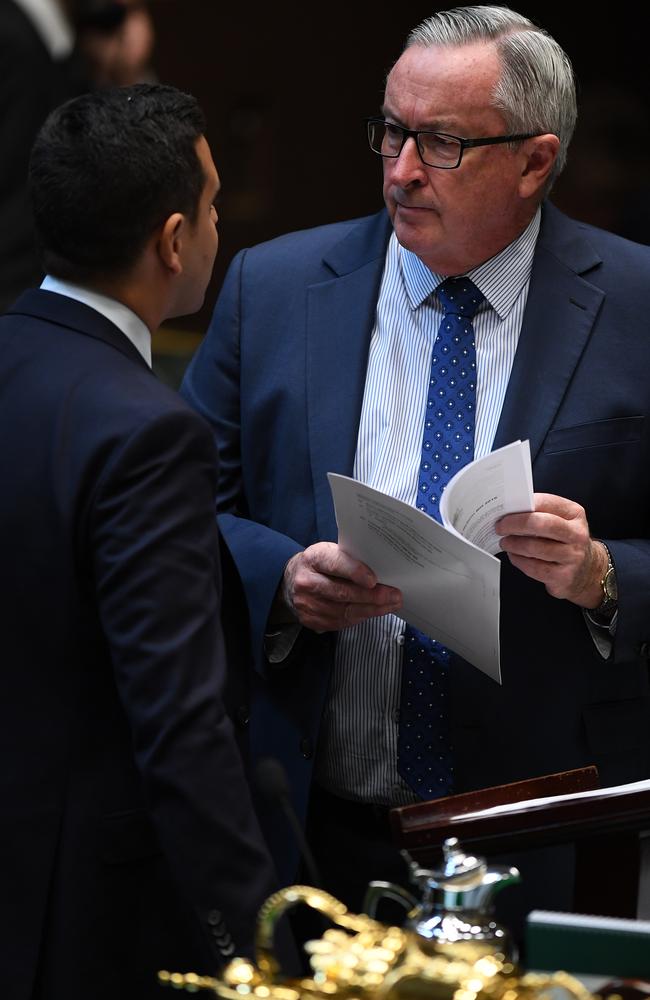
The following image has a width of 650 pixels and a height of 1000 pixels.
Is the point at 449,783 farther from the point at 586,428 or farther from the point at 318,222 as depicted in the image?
the point at 318,222

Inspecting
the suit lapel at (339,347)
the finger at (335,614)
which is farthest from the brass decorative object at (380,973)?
the suit lapel at (339,347)

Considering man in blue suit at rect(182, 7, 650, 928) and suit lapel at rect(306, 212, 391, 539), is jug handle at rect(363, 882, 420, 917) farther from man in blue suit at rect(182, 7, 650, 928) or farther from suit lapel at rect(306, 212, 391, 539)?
suit lapel at rect(306, 212, 391, 539)

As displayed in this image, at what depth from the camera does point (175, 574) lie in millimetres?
1562

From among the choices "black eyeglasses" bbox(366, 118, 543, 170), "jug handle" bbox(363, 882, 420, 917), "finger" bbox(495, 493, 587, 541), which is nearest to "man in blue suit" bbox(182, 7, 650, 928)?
"black eyeglasses" bbox(366, 118, 543, 170)

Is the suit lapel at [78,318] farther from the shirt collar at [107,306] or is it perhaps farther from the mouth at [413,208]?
the mouth at [413,208]

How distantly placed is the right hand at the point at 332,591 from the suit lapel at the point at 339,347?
152 mm

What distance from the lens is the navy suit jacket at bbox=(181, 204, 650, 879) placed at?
2197mm

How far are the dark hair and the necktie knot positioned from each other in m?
0.63

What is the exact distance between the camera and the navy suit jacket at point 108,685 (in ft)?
5.12

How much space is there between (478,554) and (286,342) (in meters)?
0.72

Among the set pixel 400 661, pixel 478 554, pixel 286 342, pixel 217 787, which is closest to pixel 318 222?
pixel 286 342

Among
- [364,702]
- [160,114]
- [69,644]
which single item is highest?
[160,114]

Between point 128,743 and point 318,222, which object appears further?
point 318,222

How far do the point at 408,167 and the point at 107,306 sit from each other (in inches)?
25.5
